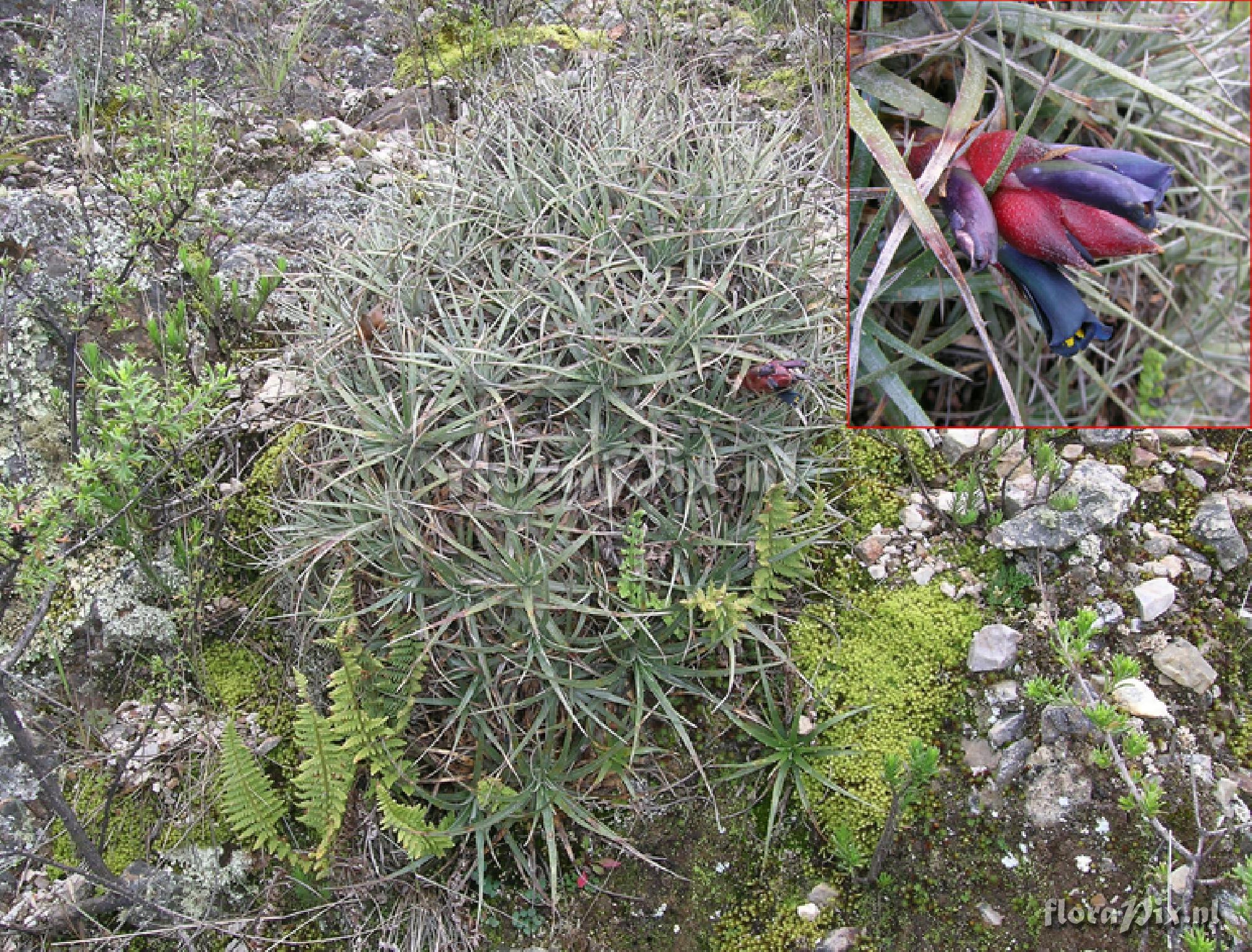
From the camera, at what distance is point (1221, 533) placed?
2418 millimetres

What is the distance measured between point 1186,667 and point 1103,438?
64 cm

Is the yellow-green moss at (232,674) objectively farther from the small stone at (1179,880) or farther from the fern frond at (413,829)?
the small stone at (1179,880)

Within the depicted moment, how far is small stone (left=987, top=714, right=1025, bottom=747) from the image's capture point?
86.9 inches

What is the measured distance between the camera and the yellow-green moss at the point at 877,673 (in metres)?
2.22

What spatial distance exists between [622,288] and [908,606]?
1043mm

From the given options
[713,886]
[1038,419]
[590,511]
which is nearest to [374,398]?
[590,511]

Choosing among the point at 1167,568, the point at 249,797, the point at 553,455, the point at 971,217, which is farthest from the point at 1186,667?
the point at 249,797

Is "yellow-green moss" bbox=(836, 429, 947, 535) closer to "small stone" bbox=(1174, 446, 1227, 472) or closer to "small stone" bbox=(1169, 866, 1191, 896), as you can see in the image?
"small stone" bbox=(1174, 446, 1227, 472)

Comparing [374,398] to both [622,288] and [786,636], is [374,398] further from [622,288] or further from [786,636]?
[786,636]

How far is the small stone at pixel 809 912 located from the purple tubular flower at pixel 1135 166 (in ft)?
4.94

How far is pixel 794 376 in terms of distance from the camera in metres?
2.10

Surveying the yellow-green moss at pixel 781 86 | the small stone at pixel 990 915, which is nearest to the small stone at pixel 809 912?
the small stone at pixel 990 915

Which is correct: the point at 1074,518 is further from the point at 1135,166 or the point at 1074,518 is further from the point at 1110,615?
the point at 1135,166

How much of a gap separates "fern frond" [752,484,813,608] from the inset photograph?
258 mm
